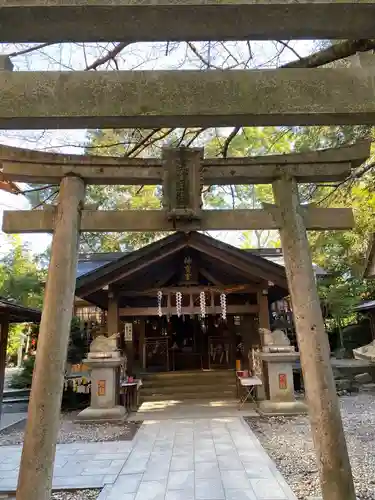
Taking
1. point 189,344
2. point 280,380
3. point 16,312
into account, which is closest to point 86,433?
point 16,312

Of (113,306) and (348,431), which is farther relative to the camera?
(113,306)

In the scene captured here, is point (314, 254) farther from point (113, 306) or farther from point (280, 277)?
point (113, 306)

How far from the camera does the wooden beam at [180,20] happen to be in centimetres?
230


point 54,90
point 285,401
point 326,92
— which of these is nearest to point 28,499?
point 54,90

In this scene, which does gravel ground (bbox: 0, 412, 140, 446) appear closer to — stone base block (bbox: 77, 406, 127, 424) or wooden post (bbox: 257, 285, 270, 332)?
stone base block (bbox: 77, 406, 127, 424)

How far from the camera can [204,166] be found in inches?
170

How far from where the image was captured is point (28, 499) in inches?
119

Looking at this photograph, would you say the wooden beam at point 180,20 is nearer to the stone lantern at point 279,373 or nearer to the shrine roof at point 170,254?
the shrine roof at point 170,254

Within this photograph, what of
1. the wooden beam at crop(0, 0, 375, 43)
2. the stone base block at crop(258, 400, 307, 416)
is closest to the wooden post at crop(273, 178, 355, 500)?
the wooden beam at crop(0, 0, 375, 43)

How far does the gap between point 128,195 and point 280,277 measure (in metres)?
11.5

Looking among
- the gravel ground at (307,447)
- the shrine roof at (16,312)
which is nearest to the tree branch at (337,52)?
the gravel ground at (307,447)

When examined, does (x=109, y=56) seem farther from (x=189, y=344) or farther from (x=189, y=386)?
(x=189, y=344)

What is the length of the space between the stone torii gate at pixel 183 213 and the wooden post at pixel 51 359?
0.03ft

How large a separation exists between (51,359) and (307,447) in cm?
541
